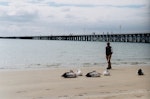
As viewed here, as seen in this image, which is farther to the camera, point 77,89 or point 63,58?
point 63,58

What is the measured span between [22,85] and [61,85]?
1156mm

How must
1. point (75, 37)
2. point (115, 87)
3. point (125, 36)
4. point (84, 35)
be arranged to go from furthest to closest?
point (75, 37), point (84, 35), point (125, 36), point (115, 87)

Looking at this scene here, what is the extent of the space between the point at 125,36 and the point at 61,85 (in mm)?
81987

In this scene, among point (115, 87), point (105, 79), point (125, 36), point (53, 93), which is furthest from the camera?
point (125, 36)

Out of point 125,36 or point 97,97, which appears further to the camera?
point 125,36

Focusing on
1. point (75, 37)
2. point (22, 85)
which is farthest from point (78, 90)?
point (75, 37)

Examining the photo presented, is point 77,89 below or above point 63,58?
above

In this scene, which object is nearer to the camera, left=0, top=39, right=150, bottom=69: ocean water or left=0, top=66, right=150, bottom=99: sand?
left=0, top=66, right=150, bottom=99: sand

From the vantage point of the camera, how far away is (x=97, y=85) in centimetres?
1059

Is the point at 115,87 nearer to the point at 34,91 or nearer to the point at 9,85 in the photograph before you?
the point at 34,91

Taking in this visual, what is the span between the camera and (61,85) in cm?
1062

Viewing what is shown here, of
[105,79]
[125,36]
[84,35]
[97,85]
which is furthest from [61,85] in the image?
[84,35]

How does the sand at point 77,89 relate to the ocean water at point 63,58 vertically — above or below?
above

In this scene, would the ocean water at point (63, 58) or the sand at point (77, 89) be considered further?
the ocean water at point (63, 58)
